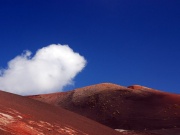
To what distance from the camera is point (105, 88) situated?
48.9 meters

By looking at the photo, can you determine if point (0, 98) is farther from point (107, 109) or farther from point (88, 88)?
point (88, 88)

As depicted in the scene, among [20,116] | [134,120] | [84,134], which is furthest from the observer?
[134,120]

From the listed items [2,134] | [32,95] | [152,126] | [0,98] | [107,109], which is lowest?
[2,134]

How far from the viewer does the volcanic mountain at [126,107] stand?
35.1m

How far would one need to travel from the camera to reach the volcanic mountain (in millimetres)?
35062

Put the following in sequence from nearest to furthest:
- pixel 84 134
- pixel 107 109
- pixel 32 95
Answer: pixel 84 134 < pixel 107 109 < pixel 32 95

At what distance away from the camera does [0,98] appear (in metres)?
18.3

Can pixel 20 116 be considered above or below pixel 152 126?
below

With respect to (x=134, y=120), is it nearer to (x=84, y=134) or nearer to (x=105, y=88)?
(x=105, y=88)

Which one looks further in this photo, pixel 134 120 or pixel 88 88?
pixel 88 88

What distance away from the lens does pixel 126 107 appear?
40.7 metres

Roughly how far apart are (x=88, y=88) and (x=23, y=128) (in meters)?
37.3

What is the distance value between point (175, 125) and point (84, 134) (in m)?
18.2

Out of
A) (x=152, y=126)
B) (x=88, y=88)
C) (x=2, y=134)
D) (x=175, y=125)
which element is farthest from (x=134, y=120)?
(x=2, y=134)
